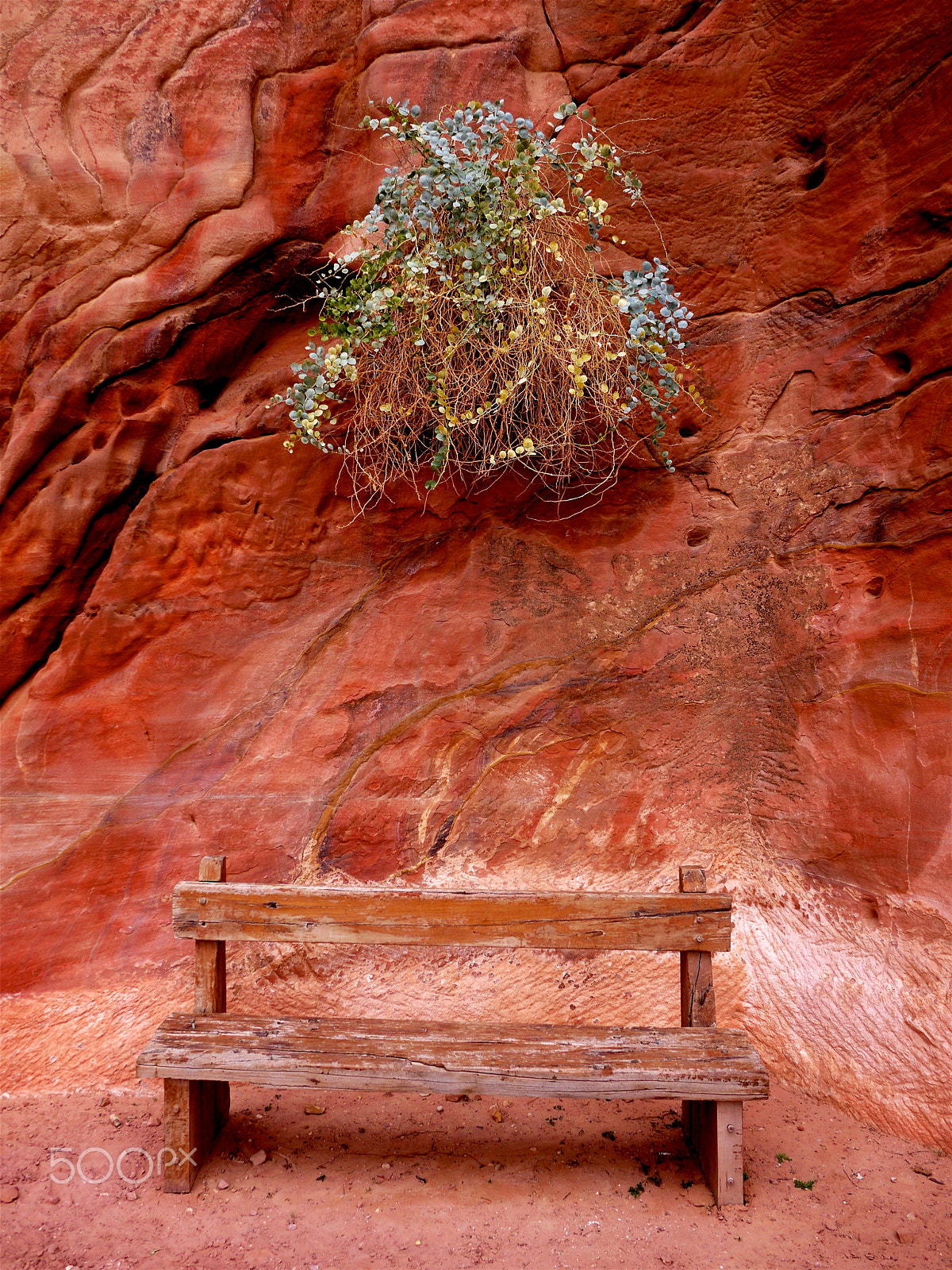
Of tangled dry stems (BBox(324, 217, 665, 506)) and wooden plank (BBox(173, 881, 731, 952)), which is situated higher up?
tangled dry stems (BBox(324, 217, 665, 506))

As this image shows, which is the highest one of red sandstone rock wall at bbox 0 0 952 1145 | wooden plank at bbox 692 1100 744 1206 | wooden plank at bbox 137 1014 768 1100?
red sandstone rock wall at bbox 0 0 952 1145

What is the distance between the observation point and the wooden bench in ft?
8.07

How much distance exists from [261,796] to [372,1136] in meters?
1.36

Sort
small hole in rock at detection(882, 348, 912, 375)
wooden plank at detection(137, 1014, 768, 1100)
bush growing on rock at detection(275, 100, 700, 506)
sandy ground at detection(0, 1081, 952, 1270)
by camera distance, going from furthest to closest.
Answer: small hole in rock at detection(882, 348, 912, 375) → bush growing on rock at detection(275, 100, 700, 506) → wooden plank at detection(137, 1014, 768, 1100) → sandy ground at detection(0, 1081, 952, 1270)

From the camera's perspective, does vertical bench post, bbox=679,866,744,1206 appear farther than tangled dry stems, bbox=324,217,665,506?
No

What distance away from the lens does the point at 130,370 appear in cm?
338

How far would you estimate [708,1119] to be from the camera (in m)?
2.59

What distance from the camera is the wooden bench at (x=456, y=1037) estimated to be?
2.46 meters

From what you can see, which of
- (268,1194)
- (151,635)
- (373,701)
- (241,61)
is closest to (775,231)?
(241,61)

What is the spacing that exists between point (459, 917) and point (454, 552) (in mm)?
1592

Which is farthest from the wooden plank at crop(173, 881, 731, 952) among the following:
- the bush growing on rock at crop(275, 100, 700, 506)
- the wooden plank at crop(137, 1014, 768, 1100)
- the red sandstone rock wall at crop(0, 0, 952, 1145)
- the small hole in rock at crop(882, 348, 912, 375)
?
the small hole in rock at crop(882, 348, 912, 375)

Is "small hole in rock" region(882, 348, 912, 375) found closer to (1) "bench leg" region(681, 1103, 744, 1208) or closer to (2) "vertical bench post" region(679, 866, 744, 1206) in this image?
(2) "vertical bench post" region(679, 866, 744, 1206)

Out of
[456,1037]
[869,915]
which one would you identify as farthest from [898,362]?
[456,1037]

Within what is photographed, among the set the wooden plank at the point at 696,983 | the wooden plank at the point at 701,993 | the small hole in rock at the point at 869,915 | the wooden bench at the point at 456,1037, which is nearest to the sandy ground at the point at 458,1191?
the wooden bench at the point at 456,1037
